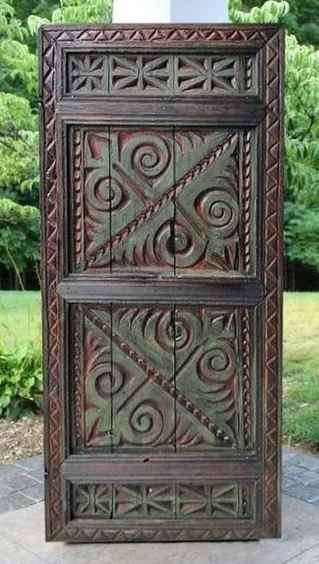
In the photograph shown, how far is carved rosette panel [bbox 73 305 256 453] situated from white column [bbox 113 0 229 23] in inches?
43.9

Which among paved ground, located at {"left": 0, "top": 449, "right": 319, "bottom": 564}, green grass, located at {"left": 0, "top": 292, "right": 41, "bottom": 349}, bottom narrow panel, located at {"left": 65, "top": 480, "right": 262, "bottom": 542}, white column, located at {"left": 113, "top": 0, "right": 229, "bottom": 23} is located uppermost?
white column, located at {"left": 113, "top": 0, "right": 229, "bottom": 23}

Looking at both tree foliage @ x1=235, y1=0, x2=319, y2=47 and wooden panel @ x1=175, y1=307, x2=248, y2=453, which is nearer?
wooden panel @ x1=175, y1=307, x2=248, y2=453

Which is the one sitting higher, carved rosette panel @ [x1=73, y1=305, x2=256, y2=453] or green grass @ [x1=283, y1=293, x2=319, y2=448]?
carved rosette panel @ [x1=73, y1=305, x2=256, y2=453]

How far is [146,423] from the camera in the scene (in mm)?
2656

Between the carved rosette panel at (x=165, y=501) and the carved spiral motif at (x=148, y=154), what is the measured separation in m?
1.18

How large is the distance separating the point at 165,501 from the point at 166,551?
0.58 ft

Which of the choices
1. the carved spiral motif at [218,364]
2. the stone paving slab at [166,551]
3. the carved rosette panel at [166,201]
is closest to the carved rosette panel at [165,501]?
the stone paving slab at [166,551]

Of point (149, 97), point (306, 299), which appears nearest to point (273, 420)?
point (149, 97)

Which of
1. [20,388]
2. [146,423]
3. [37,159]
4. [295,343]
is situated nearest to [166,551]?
[146,423]

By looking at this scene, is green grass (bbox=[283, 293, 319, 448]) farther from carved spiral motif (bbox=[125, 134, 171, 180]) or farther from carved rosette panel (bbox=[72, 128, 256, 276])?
carved spiral motif (bbox=[125, 134, 171, 180])

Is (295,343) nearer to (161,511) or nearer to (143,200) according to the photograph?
(161,511)

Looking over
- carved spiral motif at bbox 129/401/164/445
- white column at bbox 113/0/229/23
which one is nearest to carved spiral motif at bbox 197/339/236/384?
carved spiral motif at bbox 129/401/164/445

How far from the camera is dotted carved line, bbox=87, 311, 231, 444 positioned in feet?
8.58

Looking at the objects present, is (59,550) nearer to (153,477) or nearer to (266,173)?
(153,477)
